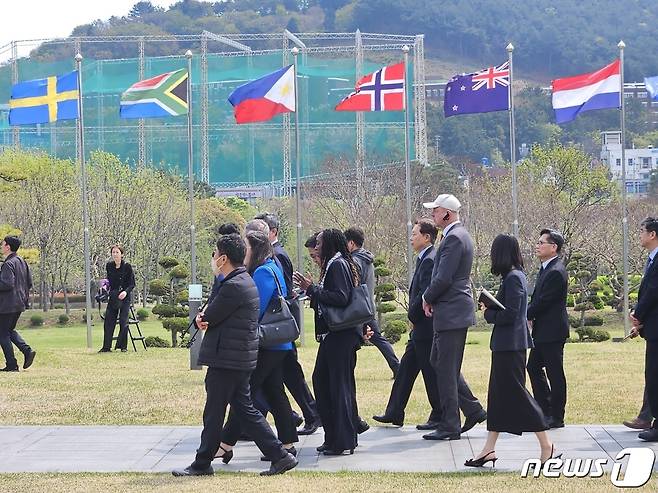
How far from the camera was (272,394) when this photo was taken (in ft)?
30.2

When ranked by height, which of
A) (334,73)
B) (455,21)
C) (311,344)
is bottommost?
(311,344)

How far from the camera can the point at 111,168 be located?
4791cm

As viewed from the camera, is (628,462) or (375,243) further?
(375,243)

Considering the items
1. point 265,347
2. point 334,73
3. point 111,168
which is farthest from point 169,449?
point 334,73

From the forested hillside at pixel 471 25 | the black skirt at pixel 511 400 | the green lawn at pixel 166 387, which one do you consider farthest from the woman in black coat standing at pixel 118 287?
the forested hillside at pixel 471 25

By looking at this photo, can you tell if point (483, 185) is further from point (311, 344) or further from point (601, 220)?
point (311, 344)

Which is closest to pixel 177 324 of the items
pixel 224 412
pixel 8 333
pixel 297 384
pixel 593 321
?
pixel 8 333

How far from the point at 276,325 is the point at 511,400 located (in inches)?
70.1

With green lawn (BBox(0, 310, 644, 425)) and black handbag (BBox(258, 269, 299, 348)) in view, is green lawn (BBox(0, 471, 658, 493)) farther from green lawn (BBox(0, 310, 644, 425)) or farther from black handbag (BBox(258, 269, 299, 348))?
green lawn (BBox(0, 310, 644, 425))

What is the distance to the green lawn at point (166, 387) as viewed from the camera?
38.3 feet

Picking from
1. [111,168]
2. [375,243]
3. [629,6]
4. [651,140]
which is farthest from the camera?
[629,6]

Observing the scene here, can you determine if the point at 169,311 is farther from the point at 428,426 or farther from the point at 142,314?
the point at 428,426

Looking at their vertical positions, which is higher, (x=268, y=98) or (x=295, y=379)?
(x=268, y=98)

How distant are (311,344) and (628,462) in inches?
627
